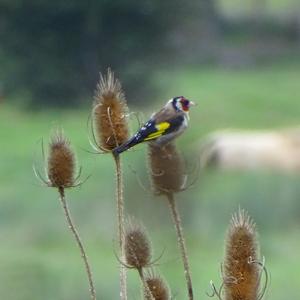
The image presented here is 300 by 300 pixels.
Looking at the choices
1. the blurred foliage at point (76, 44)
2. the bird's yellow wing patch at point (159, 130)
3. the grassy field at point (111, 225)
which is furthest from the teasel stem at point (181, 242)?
the blurred foliage at point (76, 44)

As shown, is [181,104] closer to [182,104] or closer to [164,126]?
[182,104]

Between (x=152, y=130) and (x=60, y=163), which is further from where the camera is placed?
(x=152, y=130)

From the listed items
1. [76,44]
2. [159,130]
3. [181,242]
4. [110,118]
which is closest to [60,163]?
[110,118]


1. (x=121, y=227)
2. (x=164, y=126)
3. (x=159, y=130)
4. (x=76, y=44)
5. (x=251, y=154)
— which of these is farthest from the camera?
(x=76, y=44)

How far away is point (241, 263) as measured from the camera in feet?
11.2

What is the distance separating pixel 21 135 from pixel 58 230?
41.3 ft

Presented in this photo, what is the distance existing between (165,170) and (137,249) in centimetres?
42

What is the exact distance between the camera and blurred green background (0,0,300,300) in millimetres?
14344

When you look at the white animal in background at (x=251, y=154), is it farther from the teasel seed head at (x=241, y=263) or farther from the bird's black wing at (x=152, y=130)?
the teasel seed head at (x=241, y=263)

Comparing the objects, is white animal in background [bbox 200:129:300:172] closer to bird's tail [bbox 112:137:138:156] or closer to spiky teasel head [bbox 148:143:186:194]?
spiky teasel head [bbox 148:143:186:194]

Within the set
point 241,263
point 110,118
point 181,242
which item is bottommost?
point 241,263

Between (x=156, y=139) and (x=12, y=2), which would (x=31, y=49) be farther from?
(x=156, y=139)

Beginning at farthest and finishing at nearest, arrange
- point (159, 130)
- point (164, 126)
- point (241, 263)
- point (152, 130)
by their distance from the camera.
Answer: point (164, 126), point (159, 130), point (152, 130), point (241, 263)

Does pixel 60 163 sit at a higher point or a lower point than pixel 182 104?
lower
